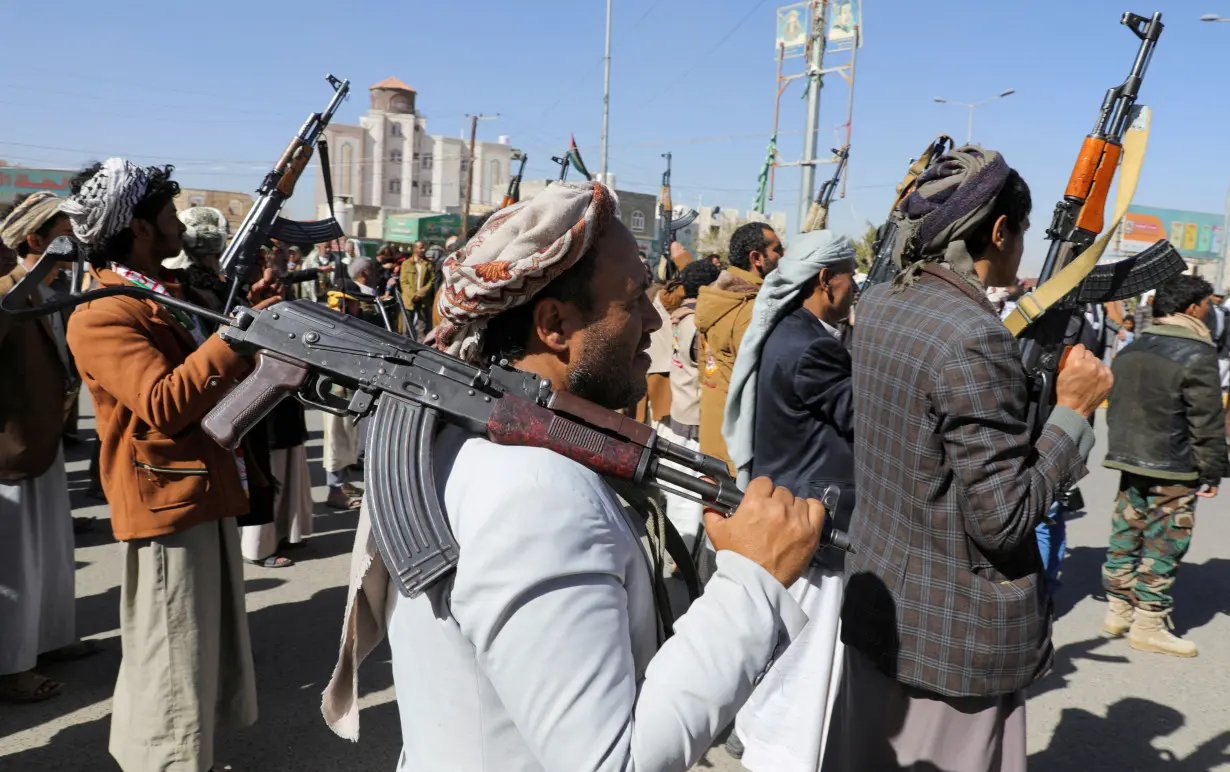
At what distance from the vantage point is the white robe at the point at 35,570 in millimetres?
3746

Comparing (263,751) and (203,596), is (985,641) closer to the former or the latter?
(203,596)

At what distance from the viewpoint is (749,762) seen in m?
2.78

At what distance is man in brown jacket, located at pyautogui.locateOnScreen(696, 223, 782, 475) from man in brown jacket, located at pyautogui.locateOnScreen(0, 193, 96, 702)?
10.5 ft

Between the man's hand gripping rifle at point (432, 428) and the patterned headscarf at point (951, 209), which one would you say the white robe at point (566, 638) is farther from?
the patterned headscarf at point (951, 209)

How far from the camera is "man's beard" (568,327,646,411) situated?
58.3 inches

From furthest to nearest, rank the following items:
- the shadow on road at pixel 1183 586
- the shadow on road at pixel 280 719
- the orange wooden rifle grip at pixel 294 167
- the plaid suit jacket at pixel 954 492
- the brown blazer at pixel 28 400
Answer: the shadow on road at pixel 1183 586 < the orange wooden rifle grip at pixel 294 167 < the brown blazer at pixel 28 400 < the shadow on road at pixel 280 719 < the plaid suit jacket at pixel 954 492

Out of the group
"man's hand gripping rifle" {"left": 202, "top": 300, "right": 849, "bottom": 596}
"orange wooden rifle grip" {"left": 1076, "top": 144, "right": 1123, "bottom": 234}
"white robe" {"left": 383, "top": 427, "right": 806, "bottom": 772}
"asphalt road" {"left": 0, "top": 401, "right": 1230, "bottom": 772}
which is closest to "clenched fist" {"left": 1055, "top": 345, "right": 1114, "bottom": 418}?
"orange wooden rifle grip" {"left": 1076, "top": 144, "right": 1123, "bottom": 234}

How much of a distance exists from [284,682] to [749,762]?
7.66 ft

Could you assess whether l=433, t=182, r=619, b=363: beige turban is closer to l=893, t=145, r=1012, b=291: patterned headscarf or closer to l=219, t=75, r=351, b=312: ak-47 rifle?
l=893, t=145, r=1012, b=291: patterned headscarf

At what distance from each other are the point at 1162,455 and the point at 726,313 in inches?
101

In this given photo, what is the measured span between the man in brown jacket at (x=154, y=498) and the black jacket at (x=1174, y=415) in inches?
183

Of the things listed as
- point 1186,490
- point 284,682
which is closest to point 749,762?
point 284,682

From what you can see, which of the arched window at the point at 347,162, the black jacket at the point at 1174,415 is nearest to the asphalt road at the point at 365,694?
the black jacket at the point at 1174,415

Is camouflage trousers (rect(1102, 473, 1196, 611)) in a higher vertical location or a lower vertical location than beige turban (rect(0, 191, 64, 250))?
lower
